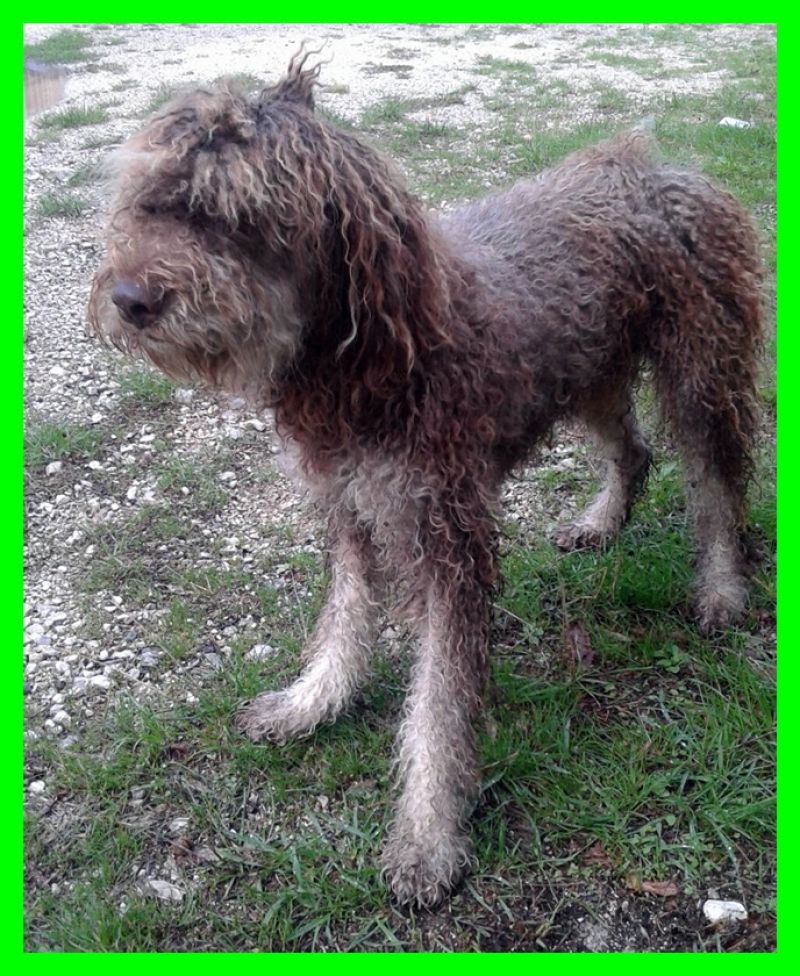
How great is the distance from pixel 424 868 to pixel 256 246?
6.82ft

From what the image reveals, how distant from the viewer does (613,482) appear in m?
4.47

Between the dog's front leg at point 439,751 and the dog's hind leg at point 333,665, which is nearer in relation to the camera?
the dog's front leg at point 439,751

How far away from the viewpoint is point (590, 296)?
333cm

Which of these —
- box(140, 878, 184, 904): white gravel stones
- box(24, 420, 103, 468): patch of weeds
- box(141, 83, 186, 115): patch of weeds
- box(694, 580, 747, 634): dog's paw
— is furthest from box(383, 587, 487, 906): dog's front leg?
box(141, 83, 186, 115): patch of weeds

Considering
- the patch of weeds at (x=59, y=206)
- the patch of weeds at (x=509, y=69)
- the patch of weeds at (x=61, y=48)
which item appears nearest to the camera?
the patch of weeds at (x=59, y=206)

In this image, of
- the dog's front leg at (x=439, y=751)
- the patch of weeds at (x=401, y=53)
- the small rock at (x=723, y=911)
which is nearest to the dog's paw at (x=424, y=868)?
the dog's front leg at (x=439, y=751)

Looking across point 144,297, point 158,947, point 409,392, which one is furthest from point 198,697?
point 144,297

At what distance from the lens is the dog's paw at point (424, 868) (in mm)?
3000

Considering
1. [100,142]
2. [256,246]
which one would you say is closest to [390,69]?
[100,142]

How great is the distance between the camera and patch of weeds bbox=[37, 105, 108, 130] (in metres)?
9.64

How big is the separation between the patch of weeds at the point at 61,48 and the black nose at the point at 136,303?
12.3m

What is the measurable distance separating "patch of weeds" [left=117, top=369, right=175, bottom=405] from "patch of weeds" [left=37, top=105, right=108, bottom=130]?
18.0 ft

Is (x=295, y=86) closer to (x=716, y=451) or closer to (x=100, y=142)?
(x=716, y=451)

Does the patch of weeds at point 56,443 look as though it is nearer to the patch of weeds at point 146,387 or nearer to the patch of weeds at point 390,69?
the patch of weeds at point 146,387
